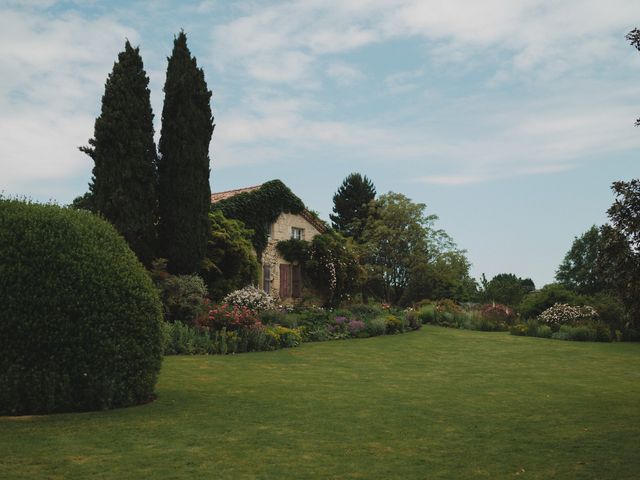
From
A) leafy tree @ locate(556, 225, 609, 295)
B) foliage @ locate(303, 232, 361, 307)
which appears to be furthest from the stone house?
leafy tree @ locate(556, 225, 609, 295)

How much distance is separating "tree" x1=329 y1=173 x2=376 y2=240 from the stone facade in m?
23.9

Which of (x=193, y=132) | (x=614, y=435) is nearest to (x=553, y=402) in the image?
(x=614, y=435)

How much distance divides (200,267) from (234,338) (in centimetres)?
657

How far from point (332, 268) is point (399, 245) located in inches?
637

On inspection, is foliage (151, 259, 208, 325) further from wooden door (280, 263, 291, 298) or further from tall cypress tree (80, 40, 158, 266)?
wooden door (280, 263, 291, 298)

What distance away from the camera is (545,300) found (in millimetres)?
28625

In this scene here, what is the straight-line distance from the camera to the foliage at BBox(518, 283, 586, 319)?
92.0 ft

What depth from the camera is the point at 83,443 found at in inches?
265

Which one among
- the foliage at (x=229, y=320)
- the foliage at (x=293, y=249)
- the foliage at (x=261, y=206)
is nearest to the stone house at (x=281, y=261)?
the foliage at (x=293, y=249)

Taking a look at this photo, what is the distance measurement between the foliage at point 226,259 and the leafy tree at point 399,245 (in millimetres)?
20599

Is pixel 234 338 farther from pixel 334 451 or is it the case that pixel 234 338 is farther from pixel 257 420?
pixel 334 451

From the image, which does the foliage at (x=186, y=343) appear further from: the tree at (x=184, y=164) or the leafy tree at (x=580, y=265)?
the leafy tree at (x=580, y=265)

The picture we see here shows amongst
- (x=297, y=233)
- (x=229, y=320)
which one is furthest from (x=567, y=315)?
(x=229, y=320)

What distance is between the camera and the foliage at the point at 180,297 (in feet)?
63.6
